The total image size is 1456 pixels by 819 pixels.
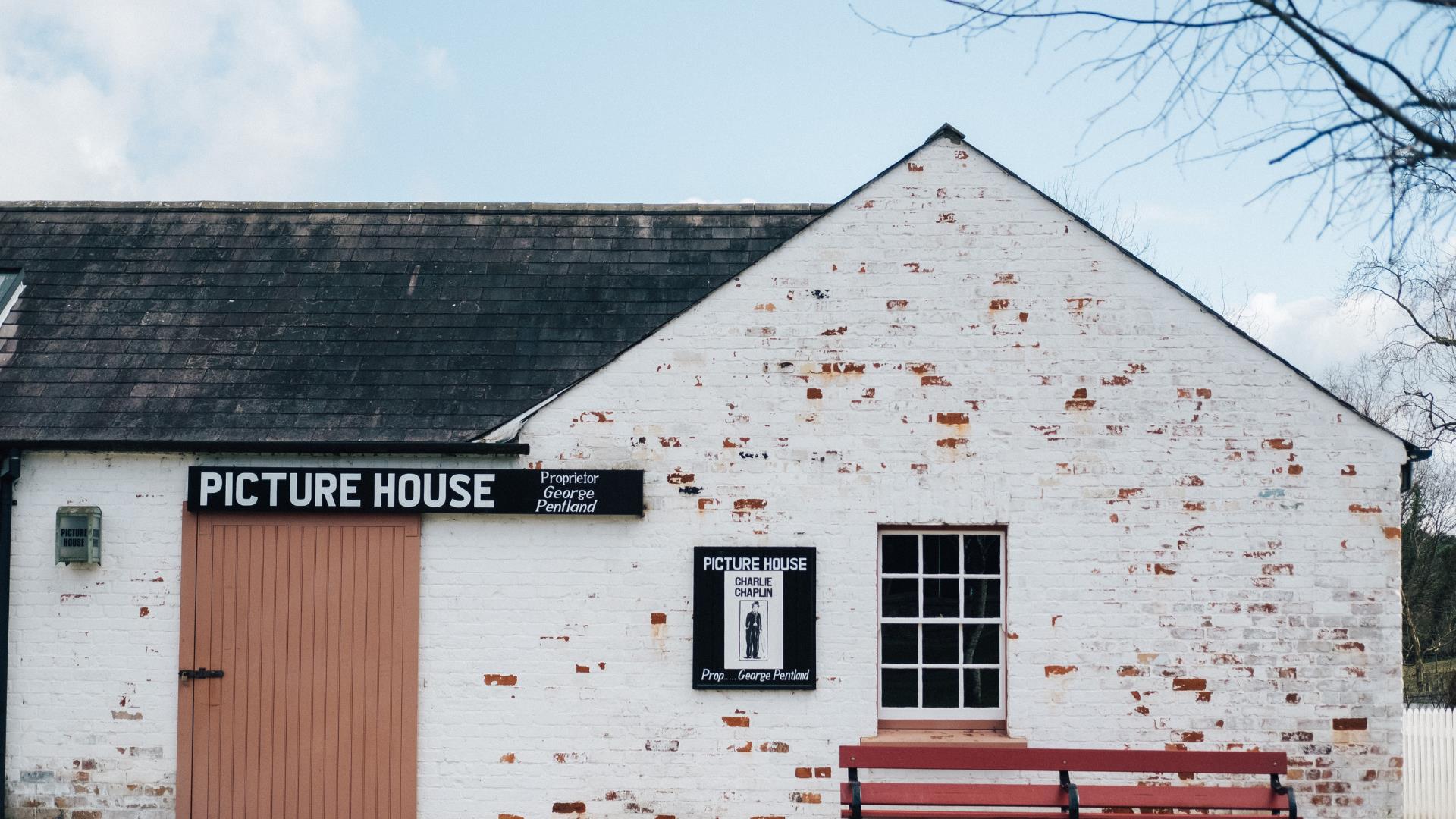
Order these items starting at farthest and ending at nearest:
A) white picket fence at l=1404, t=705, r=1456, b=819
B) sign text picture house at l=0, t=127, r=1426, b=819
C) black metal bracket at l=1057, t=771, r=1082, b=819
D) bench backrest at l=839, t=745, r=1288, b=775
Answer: white picket fence at l=1404, t=705, r=1456, b=819 < sign text picture house at l=0, t=127, r=1426, b=819 < bench backrest at l=839, t=745, r=1288, b=775 < black metal bracket at l=1057, t=771, r=1082, b=819

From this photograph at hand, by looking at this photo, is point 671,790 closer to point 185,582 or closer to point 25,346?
point 185,582

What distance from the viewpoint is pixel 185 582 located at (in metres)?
7.70

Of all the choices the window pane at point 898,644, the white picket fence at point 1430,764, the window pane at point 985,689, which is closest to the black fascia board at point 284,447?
the window pane at point 898,644

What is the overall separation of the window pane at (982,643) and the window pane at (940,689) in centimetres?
20

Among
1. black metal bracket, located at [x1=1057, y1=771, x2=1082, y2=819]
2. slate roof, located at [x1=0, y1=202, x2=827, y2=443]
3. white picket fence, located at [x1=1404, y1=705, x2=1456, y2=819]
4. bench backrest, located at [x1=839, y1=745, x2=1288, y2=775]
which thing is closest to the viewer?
black metal bracket, located at [x1=1057, y1=771, x2=1082, y2=819]

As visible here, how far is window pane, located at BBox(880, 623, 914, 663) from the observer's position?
770cm

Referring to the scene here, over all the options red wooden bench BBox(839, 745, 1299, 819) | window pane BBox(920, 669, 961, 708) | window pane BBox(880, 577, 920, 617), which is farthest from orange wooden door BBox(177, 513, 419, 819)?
window pane BBox(920, 669, 961, 708)

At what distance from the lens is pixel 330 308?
904 centimetres

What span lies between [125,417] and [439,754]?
3.74 m

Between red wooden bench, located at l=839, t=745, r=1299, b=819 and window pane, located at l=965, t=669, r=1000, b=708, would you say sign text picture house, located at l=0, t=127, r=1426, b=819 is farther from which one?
red wooden bench, located at l=839, t=745, r=1299, b=819

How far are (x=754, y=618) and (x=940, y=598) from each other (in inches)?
58.1

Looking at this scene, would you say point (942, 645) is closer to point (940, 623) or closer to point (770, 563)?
point (940, 623)

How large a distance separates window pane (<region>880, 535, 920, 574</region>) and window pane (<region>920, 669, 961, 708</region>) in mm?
798

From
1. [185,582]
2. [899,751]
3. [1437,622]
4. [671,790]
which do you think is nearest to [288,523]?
[185,582]
